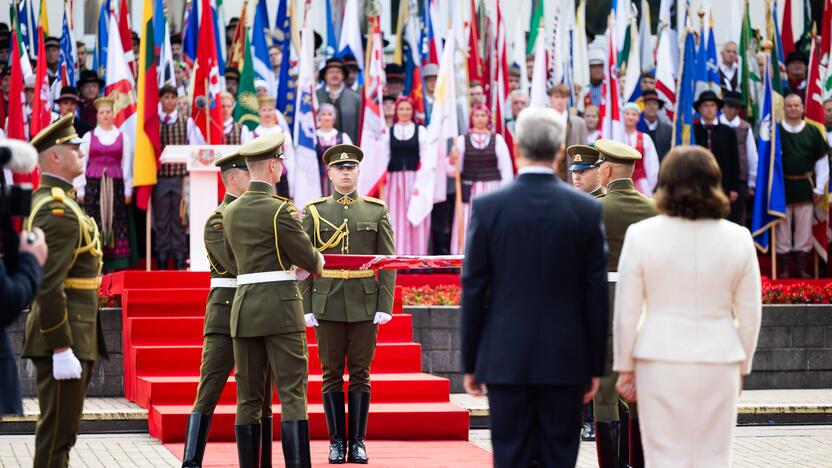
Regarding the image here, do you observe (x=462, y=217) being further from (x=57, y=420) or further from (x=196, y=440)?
(x=57, y=420)

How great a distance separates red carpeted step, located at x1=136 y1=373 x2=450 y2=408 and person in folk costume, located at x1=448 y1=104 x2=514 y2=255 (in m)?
5.17

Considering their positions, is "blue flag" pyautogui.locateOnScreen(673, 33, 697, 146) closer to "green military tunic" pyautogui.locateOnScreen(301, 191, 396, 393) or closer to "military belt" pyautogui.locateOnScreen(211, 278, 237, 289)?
"green military tunic" pyautogui.locateOnScreen(301, 191, 396, 393)

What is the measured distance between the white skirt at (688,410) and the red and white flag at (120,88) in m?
11.0

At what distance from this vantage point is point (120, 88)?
15711mm

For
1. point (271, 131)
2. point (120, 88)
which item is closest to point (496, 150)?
point (271, 131)

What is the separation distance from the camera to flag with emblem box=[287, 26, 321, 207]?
15.7 m

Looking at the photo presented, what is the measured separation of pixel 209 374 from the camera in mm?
8047

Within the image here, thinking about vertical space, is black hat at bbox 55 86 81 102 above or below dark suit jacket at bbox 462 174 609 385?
above

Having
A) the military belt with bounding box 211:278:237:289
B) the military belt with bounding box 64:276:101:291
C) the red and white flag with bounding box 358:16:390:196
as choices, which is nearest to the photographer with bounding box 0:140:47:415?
the military belt with bounding box 64:276:101:291

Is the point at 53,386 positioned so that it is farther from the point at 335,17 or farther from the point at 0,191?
the point at 335,17

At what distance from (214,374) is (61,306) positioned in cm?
202

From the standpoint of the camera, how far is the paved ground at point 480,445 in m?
9.05

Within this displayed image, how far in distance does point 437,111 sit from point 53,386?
999 cm

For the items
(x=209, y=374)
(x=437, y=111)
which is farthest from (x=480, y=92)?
(x=209, y=374)
